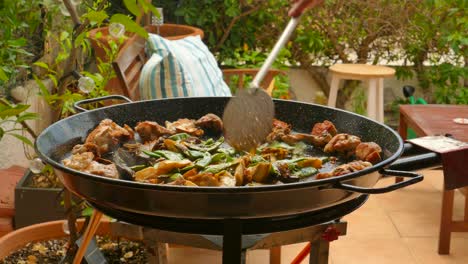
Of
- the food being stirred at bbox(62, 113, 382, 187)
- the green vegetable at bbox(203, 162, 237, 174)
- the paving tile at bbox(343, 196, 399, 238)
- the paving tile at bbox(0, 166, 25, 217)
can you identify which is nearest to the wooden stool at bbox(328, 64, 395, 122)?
the paving tile at bbox(343, 196, 399, 238)

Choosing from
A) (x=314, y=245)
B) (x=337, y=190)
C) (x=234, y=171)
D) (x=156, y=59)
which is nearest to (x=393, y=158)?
(x=337, y=190)

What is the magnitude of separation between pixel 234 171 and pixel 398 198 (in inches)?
92.8

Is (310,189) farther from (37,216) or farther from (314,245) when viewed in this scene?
(37,216)

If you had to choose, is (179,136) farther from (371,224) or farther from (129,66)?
(371,224)

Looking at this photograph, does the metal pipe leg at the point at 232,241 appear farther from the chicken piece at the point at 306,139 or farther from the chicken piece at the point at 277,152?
the chicken piece at the point at 306,139

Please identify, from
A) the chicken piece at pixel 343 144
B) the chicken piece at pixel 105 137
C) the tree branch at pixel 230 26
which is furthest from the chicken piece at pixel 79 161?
the tree branch at pixel 230 26

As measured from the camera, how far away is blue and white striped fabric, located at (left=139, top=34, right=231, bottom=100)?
2.61 metres

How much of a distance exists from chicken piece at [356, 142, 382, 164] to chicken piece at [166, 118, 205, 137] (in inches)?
16.7

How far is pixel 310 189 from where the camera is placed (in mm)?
1072

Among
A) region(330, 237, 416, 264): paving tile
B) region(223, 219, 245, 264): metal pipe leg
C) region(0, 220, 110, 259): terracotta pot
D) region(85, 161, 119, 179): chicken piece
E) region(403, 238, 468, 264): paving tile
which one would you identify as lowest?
region(403, 238, 468, 264): paving tile

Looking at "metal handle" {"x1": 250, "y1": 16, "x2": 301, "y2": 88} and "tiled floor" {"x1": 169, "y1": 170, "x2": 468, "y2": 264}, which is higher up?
"metal handle" {"x1": 250, "y1": 16, "x2": 301, "y2": 88}

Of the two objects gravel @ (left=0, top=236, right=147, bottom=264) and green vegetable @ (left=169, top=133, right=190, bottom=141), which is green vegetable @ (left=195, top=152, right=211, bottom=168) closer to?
green vegetable @ (left=169, top=133, right=190, bottom=141)

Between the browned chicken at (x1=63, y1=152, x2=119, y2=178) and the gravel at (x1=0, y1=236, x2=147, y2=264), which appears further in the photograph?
the gravel at (x1=0, y1=236, x2=147, y2=264)

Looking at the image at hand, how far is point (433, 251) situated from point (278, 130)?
1.57 m
